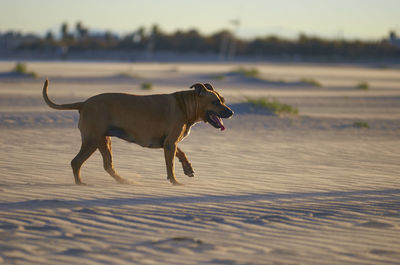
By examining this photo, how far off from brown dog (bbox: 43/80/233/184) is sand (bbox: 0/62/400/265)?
0.59 metres

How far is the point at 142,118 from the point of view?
949 cm

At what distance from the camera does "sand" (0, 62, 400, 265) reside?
6.61 metres

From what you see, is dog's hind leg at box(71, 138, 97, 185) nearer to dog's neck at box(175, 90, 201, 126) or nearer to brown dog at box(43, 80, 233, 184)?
brown dog at box(43, 80, 233, 184)

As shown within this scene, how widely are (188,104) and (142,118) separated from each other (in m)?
0.76

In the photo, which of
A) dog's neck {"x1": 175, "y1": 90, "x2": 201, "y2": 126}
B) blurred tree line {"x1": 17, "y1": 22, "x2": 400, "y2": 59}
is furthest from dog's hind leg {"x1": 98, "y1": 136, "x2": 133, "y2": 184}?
blurred tree line {"x1": 17, "y1": 22, "x2": 400, "y2": 59}

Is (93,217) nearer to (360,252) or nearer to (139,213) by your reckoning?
(139,213)

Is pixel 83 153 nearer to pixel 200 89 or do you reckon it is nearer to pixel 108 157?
pixel 108 157

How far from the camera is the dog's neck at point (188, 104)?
32.0 ft

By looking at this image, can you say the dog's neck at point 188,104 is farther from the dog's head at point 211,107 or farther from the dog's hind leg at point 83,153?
the dog's hind leg at point 83,153

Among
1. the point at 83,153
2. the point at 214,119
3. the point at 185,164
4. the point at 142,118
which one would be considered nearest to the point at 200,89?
the point at 214,119

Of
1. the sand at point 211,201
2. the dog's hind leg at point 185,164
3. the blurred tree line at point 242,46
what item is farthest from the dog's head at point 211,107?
the blurred tree line at point 242,46

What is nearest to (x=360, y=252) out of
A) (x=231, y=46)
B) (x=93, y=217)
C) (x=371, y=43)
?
(x=93, y=217)

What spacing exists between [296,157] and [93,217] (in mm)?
7028

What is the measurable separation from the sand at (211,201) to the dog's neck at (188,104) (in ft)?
3.61
